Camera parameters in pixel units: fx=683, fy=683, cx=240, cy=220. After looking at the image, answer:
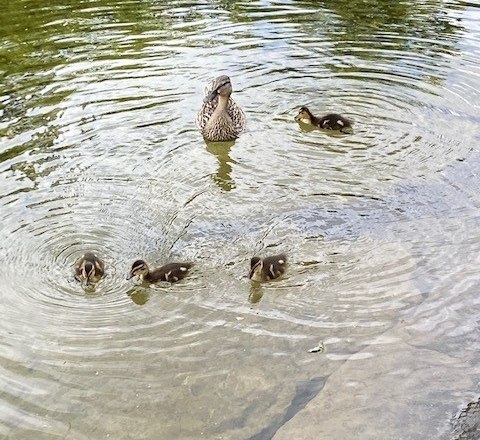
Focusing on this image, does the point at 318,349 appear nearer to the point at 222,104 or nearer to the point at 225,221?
the point at 225,221

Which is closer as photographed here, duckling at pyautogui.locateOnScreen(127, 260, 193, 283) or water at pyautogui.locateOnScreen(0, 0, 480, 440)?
water at pyautogui.locateOnScreen(0, 0, 480, 440)

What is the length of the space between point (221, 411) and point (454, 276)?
2.21 meters

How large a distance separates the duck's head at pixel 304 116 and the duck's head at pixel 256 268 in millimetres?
3066

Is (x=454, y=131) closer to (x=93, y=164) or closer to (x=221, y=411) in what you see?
(x=93, y=164)

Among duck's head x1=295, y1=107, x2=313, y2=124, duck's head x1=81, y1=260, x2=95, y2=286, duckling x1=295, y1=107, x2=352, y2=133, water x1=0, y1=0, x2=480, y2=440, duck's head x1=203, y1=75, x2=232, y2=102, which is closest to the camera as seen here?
water x1=0, y1=0, x2=480, y2=440

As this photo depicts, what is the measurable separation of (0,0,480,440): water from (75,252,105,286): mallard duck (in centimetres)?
12

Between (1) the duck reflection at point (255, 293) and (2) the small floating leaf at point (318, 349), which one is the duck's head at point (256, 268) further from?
(2) the small floating leaf at point (318, 349)

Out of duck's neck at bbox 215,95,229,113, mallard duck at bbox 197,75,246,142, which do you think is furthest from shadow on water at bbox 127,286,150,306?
duck's neck at bbox 215,95,229,113

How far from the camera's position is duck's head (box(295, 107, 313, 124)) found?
7.95 meters

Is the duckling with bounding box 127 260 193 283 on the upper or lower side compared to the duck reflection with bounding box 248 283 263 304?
upper

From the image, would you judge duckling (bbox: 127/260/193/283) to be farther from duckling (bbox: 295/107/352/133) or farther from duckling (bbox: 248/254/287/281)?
duckling (bbox: 295/107/352/133)

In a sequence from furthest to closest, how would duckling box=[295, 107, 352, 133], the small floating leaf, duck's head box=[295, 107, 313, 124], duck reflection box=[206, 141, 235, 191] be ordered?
duck's head box=[295, 107, 313, 124] < duckling box=[295, 107, 352, 133] < duck reflection box=[206, 141, 235, 191] < the small floating leaf

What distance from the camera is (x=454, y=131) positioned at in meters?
7.77

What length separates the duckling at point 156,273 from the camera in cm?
522
